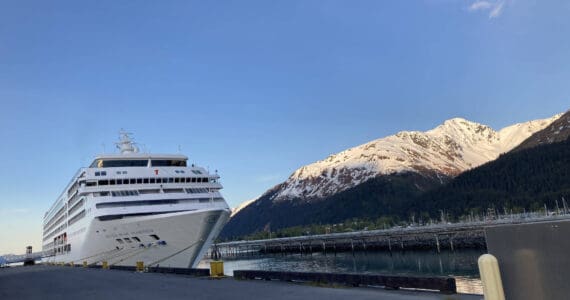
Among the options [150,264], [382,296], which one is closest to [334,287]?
[382,296]

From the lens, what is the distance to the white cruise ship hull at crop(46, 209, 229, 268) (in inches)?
1628

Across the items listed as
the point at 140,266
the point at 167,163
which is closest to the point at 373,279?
the point at 140,266

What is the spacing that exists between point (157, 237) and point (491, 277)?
3972 cm

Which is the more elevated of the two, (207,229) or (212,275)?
(207,229)

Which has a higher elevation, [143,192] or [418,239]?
[143,192]

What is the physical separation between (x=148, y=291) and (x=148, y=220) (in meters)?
20.2

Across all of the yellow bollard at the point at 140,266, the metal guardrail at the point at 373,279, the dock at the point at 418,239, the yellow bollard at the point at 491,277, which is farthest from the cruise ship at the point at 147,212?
the dock at the point at 418,239

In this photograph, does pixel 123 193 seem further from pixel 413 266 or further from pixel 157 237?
pixel 413 266

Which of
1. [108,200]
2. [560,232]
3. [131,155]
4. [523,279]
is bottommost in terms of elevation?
[523,279]

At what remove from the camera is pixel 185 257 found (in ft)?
142

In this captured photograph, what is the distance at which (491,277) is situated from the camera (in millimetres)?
5684

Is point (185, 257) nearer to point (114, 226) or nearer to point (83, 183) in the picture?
point (114, 226)

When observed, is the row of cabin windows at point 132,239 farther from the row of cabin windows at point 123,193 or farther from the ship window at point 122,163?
the ship window at point 122,163

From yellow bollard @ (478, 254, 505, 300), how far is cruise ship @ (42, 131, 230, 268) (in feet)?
122
